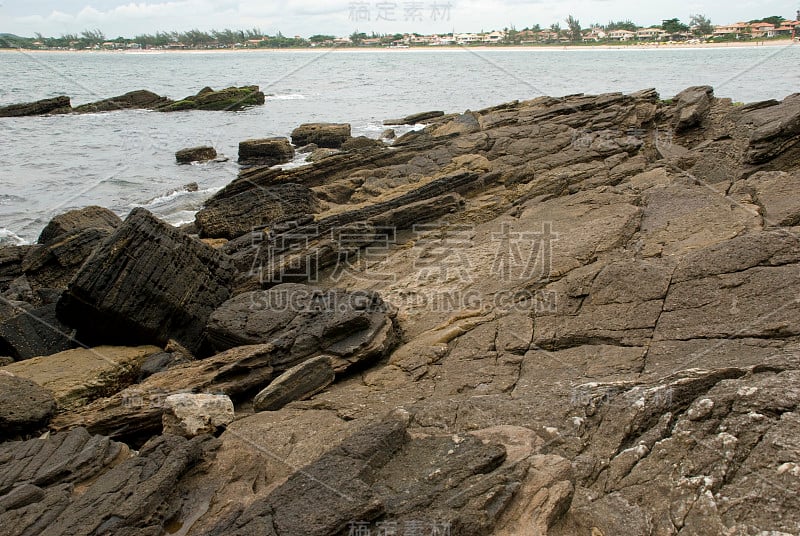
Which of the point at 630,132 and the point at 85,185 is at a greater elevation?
the point at 630,132

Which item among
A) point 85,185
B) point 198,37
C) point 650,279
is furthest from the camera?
point 198,37

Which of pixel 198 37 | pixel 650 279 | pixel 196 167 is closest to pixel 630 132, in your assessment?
pixel 650 279

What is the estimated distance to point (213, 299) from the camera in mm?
9477

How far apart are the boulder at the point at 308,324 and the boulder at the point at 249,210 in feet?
14.9

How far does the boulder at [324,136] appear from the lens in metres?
26.8

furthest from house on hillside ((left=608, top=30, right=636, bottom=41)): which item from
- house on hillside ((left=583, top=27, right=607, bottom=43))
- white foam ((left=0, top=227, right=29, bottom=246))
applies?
white foam ((left=0, top=227, right=29, bottom=246))

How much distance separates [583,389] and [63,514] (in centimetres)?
422

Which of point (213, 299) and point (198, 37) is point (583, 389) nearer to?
point (213, 299)

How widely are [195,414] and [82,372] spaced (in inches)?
94.5

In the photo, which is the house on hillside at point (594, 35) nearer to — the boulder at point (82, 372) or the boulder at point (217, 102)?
the boulder at point (217, 102)

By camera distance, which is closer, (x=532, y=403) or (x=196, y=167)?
(x=532, y=403)

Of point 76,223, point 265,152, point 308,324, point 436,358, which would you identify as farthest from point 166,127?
point 436,358

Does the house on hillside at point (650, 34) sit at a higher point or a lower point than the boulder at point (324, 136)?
higher

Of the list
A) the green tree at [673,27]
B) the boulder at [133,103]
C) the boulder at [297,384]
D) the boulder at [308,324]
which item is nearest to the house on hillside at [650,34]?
the green tree at [673,27]
